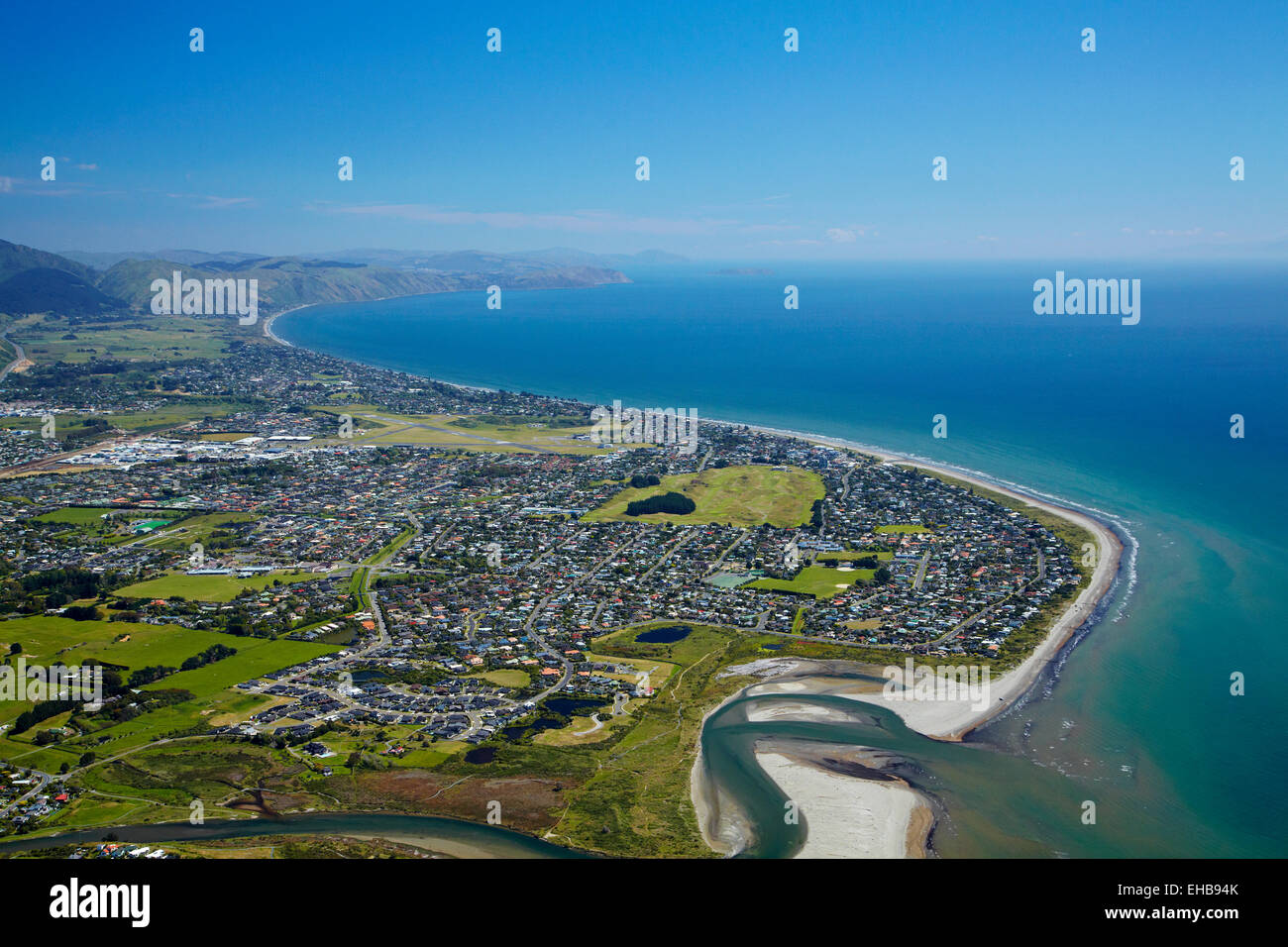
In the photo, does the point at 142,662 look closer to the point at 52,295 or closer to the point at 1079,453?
the point at 1079,453

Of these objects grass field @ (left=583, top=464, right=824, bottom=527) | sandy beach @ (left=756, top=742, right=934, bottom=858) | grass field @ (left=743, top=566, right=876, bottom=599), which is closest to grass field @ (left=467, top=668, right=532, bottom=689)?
sandy beach @ (left=756, top=742, right=934, bottom=858)

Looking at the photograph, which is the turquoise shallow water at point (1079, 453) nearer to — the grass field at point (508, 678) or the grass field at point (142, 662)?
the grass field at point (508, 678)

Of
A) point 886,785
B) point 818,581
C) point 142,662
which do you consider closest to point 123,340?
point 142,662

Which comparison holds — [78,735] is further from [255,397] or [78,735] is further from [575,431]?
[255,397]

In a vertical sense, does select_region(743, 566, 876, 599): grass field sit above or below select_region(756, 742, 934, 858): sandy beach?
above

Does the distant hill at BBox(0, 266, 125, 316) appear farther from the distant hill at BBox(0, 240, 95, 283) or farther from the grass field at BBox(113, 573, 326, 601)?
the grass field at BBox(113, 573, 326, 601)

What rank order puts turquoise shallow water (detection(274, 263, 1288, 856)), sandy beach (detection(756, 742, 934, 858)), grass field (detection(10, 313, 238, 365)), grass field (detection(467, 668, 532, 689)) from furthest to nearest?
1. grass field (detection(10, 313, 238, 365))
2. grass field (detection(467, 668, 532, 689))
3. turquoise shallow water (detection(274, 263, 1288, 856))
4. sandy beach (detection(756, 742, 934, 858))

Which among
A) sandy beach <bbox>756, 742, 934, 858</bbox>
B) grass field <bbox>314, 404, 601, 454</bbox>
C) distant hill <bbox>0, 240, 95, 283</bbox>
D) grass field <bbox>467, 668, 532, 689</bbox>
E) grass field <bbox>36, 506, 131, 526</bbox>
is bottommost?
sandy beach <bbox>756, 742, 934, 858</bbox>
